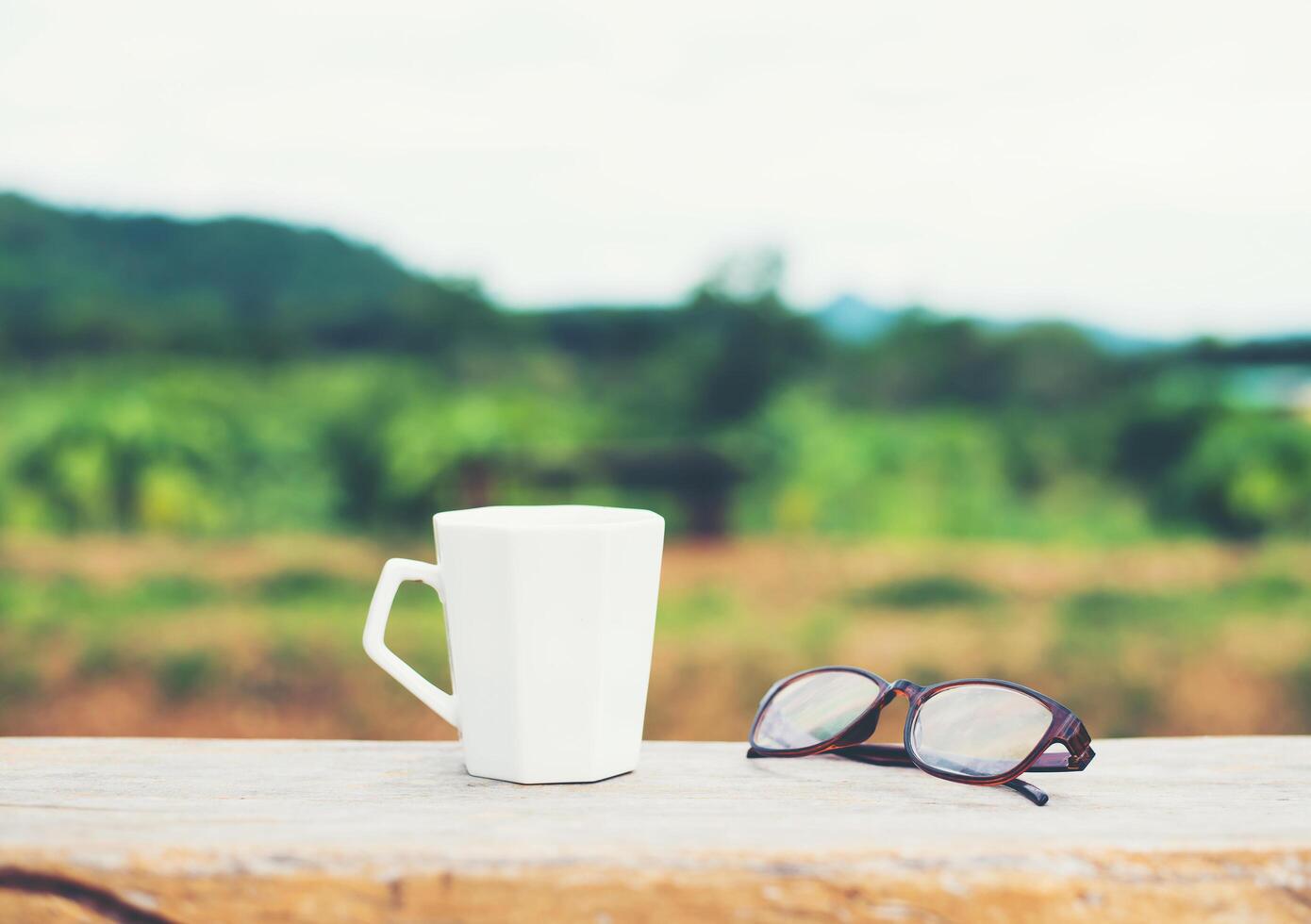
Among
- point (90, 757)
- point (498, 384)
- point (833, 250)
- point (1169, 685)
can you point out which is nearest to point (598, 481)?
point (498, 384)

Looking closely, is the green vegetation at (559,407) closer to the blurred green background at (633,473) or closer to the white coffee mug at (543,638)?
the blurred green background at (633,473)

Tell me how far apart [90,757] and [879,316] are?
3.27 metres

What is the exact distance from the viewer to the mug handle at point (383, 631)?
0.58 m

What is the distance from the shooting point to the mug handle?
58 cm

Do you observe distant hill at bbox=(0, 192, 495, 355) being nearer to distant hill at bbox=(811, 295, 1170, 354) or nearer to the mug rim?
distant hill at bbox=(811, 295, 1170, 354)

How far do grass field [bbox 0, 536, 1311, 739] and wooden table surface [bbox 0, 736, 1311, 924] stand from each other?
80.0 inches

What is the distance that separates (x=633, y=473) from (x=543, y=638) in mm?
2914

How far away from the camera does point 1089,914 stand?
17.3 inches

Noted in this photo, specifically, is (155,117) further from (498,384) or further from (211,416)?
(498,384)

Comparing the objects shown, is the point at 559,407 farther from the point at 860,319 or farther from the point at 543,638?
the point at 543,638

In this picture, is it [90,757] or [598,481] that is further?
[598,481]

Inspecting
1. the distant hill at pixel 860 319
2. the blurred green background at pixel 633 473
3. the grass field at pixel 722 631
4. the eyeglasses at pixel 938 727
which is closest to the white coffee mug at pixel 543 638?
the eyeglasses at pixel 938 727

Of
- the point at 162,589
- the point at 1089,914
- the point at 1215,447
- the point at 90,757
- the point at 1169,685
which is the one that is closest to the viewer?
the point at 1089,914

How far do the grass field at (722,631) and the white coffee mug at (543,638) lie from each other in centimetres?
199
